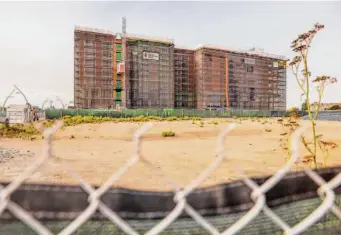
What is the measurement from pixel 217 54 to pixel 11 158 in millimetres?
58606

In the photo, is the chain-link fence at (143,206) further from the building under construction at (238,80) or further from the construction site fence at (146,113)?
the building under construction at (238,80)

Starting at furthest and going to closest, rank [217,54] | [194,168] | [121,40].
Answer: [217,54]
[121,40]
[194,168]

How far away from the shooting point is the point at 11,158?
8805 millimetres

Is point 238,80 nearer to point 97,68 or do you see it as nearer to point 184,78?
point 184,78

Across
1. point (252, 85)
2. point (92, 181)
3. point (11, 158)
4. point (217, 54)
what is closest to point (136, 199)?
point (92, 181)

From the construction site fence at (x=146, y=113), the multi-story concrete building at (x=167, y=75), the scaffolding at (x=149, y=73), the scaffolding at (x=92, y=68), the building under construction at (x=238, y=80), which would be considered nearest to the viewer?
the construction site fence at (x=146, y=113)

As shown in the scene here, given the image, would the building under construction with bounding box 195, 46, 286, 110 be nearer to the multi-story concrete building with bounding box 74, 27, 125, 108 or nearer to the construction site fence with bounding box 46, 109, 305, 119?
the construction site fence with bounding box 46, 109, 305, 119

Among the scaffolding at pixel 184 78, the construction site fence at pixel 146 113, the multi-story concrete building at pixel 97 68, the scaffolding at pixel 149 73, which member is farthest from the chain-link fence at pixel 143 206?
the scaffolding at pixel 184 78

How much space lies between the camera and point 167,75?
192 ft

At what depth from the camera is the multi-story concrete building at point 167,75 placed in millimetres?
52188

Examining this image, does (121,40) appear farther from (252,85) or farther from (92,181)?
(92,181)

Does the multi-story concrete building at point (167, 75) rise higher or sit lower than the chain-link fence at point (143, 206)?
higher

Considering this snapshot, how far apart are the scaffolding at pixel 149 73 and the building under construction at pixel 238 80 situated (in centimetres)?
774

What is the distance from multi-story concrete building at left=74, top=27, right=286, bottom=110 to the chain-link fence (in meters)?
52.9
